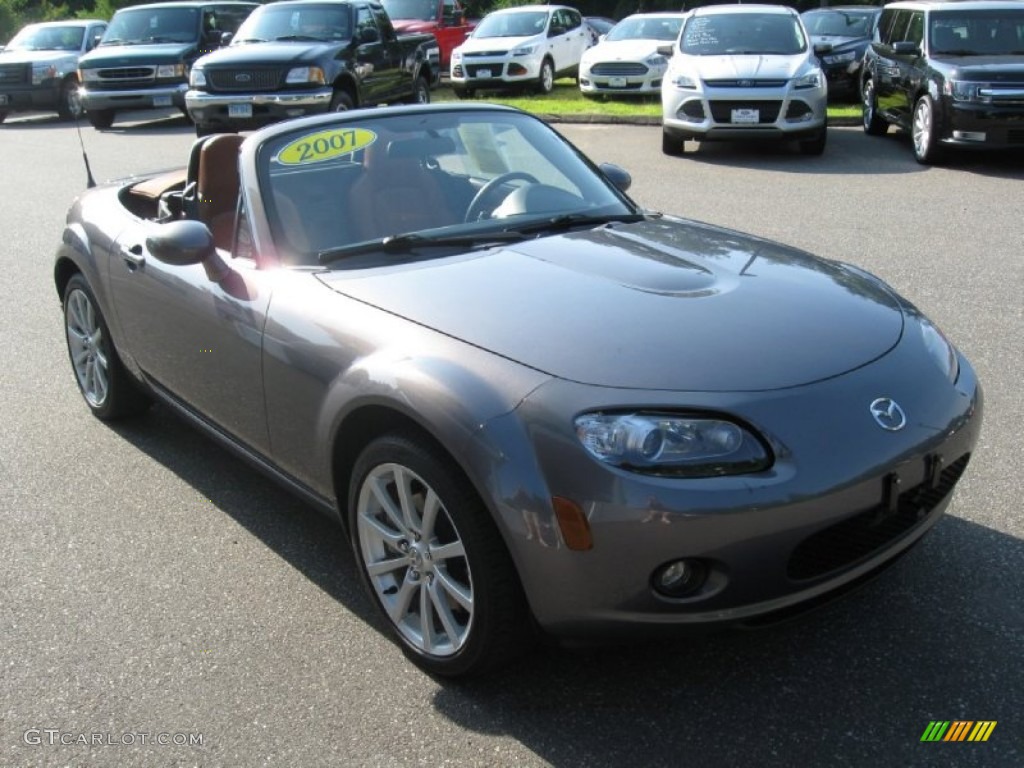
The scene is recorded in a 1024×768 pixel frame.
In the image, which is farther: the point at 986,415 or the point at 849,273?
the point at 986,415

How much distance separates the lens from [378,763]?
2.73m

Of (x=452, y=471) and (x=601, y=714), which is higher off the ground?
(x=452, y=471)

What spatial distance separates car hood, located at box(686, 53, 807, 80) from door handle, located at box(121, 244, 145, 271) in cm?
885

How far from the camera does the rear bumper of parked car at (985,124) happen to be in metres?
10.5

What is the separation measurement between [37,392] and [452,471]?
3720 millimetres

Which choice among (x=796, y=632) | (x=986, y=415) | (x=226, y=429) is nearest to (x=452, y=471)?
(x=796, y=632)

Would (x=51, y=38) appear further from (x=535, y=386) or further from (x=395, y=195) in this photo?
(x=535, y=386)

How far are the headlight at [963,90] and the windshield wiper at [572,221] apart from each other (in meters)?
7.86

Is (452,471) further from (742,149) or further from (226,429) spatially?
(742,149)

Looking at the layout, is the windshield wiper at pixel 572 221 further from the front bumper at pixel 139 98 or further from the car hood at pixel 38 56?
the car hood at pixel 38 56

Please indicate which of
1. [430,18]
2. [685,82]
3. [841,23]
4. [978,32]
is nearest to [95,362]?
[685,82]
